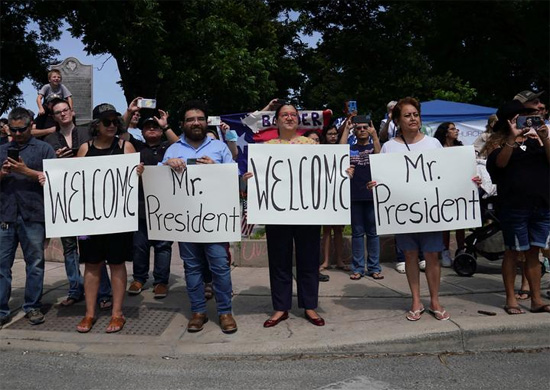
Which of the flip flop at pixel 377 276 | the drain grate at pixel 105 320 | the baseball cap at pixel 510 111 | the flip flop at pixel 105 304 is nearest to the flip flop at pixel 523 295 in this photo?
the flip flop at pixel 377 276

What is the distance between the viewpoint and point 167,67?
52.2ft

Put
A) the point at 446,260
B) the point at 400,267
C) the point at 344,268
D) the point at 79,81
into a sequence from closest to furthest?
the point at 400,267 → the point at 344,268 → the point at 446,260 → the point at 79,81

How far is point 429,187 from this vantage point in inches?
183

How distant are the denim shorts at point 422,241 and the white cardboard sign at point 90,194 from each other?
2316mm

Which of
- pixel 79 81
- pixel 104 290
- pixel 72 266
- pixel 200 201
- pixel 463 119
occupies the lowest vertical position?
pixel 104 290

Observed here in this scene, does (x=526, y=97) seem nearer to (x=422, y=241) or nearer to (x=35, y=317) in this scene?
(x=422, y=241)

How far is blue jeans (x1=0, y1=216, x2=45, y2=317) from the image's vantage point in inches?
Answer: 186

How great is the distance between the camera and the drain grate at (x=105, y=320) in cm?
470

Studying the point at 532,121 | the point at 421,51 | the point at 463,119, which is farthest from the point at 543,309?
the point at 421,51

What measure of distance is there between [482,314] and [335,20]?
17929mm

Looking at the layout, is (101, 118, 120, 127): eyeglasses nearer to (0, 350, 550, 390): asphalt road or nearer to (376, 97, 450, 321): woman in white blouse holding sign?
(0, 350, 550, 390): asphalt road

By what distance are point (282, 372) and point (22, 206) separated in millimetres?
2678

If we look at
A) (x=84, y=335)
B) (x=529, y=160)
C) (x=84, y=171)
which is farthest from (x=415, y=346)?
(x=84, y=171)

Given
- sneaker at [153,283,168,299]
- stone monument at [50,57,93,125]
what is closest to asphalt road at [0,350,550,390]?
sneaker at [153,283,168,299]
